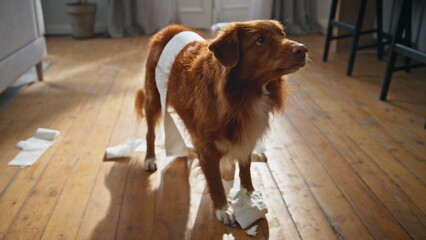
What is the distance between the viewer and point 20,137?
2320 mm

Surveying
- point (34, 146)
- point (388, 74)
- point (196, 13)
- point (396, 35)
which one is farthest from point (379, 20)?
point (34, 146)

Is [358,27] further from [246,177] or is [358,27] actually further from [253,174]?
[246,177]

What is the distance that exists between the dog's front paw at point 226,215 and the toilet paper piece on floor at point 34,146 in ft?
3.58

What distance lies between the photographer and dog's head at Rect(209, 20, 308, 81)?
1311 mm

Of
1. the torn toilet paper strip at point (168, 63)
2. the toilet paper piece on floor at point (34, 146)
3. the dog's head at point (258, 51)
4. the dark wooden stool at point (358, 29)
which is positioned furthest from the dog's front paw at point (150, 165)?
the dark wooden stool at point (358, 29)

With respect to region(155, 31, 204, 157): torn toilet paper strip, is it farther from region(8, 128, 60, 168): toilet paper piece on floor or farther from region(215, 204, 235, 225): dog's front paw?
region(8, 128, 60, 168): toilet paper piece on floor

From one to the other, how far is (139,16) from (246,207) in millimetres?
3915

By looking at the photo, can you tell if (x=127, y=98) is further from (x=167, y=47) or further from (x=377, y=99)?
(x=377, y=99)

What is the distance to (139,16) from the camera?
4949 millimetres

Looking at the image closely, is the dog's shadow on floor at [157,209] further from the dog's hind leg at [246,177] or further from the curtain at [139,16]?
the curtain at [139,16]

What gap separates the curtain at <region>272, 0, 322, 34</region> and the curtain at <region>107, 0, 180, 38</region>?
135 centimetres

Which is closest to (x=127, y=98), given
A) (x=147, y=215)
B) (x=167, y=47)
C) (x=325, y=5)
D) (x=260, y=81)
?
(x=167, y=47)

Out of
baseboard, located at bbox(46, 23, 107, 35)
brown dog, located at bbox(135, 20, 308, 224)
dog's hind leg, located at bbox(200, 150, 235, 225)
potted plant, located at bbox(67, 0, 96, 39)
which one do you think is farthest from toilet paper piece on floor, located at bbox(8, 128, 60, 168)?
baseboard, located at bbox(46, 23, 107, 35)

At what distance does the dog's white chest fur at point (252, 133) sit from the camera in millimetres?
1451
